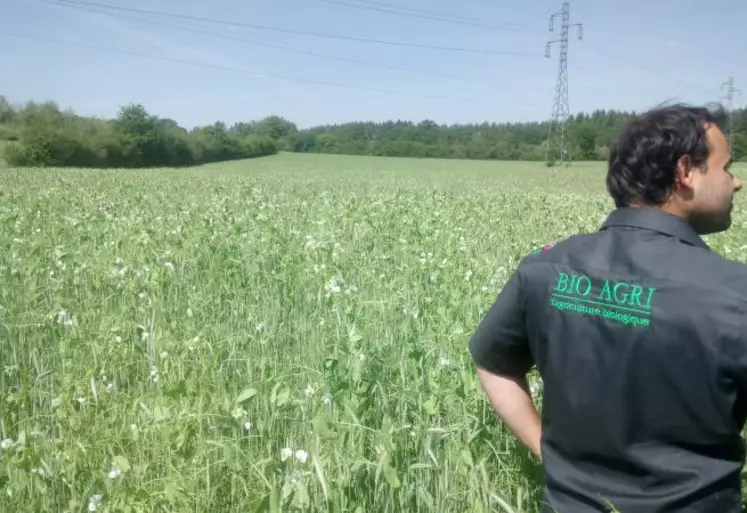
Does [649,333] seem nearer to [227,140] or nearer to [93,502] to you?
[93,502]

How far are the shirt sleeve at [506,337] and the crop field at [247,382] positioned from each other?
0.42m

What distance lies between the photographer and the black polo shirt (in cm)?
172

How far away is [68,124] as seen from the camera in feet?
182

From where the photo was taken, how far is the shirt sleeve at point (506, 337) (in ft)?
6.89

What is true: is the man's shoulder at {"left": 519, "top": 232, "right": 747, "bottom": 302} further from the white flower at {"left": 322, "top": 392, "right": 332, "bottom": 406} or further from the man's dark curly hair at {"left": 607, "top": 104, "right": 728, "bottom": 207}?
the white flower at {"left": 322, "top": 392, "right": 332, "bottom": 406}

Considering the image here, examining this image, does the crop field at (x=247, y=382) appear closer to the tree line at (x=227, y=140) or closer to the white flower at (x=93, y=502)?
the white flower at (x=93, y=502)

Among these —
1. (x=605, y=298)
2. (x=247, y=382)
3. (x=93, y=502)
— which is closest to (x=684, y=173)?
(x=605, y=298)

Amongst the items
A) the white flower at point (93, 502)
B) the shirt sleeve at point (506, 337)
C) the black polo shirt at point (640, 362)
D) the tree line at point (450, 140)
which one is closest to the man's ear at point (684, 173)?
the black polo shirt at point (640, 362)

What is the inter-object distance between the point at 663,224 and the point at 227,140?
7000cm

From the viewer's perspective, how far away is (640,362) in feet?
5.92

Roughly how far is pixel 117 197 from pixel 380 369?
43.6 feet

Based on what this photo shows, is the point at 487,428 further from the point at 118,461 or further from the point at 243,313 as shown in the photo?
the point at 243,313

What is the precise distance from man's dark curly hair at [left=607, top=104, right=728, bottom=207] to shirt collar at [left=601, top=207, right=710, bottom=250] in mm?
79

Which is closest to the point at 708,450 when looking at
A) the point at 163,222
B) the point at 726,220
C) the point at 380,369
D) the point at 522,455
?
the point at 726,220
